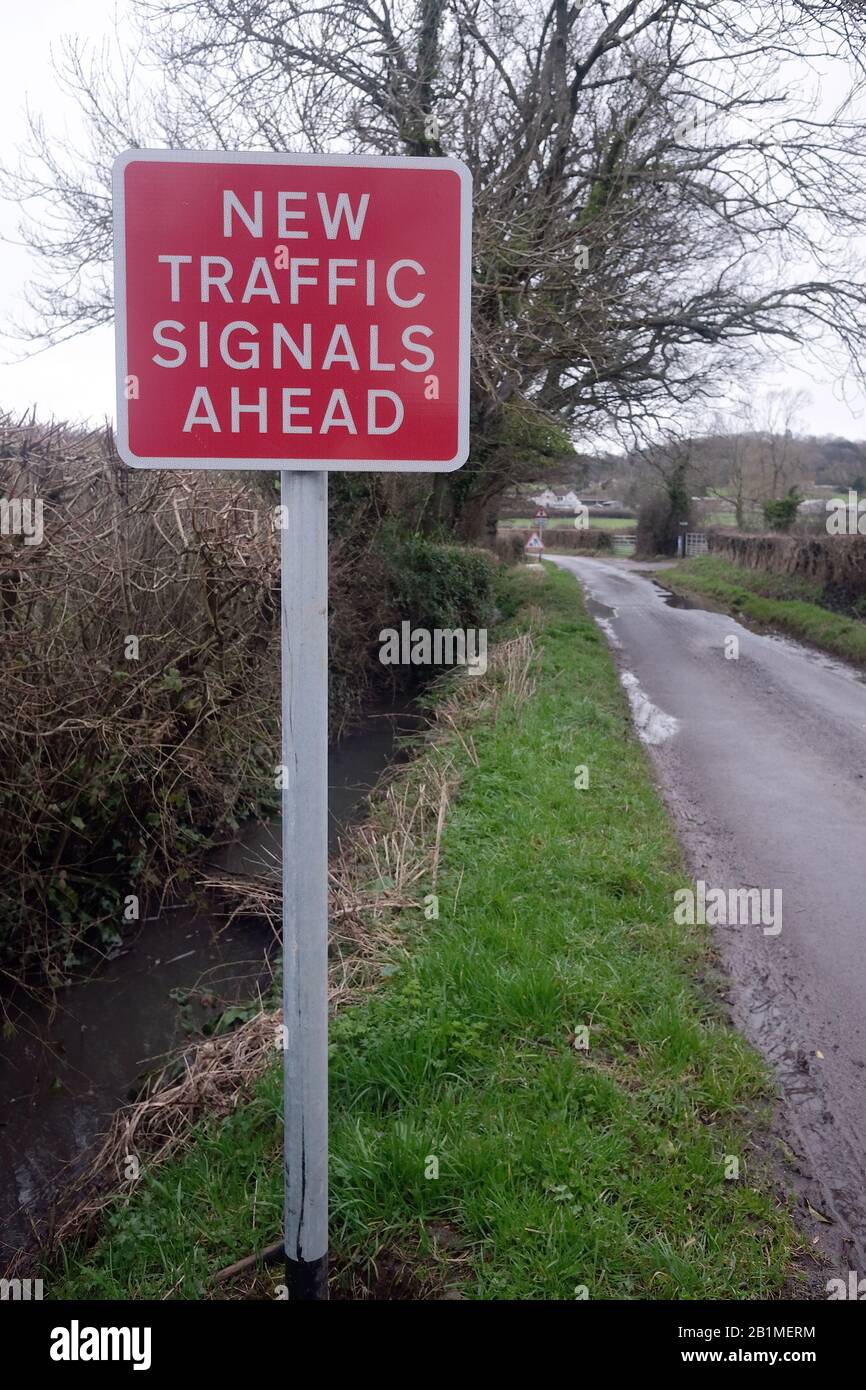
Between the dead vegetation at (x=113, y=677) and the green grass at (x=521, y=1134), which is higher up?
the dead vegetation at (x=113, y=677)

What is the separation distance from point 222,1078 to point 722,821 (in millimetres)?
4224

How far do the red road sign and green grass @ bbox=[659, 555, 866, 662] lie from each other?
14399 millimetres

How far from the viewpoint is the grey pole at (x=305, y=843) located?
213cm

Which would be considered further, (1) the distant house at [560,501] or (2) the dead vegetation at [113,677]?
(1) the distant house at [560,501]

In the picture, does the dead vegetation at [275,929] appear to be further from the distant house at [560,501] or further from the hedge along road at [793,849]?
the distant house at [560,501]

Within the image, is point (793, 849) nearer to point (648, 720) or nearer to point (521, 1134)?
point (521, 1134)

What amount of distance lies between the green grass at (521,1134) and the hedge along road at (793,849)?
0.23 metres

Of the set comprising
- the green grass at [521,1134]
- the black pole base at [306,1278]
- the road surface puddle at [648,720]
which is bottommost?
the green grass at [521,1134]

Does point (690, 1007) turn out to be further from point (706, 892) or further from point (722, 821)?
point (722, 821)

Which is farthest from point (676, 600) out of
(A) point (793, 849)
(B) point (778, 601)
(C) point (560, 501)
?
(A) point (793, 849)

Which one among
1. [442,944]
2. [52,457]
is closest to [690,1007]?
[442,944]

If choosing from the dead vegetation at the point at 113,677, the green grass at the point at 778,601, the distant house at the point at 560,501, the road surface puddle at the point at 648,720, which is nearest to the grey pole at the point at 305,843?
the dead vegetation at the point at 113,677

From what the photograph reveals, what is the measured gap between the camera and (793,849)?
651 centimetres
